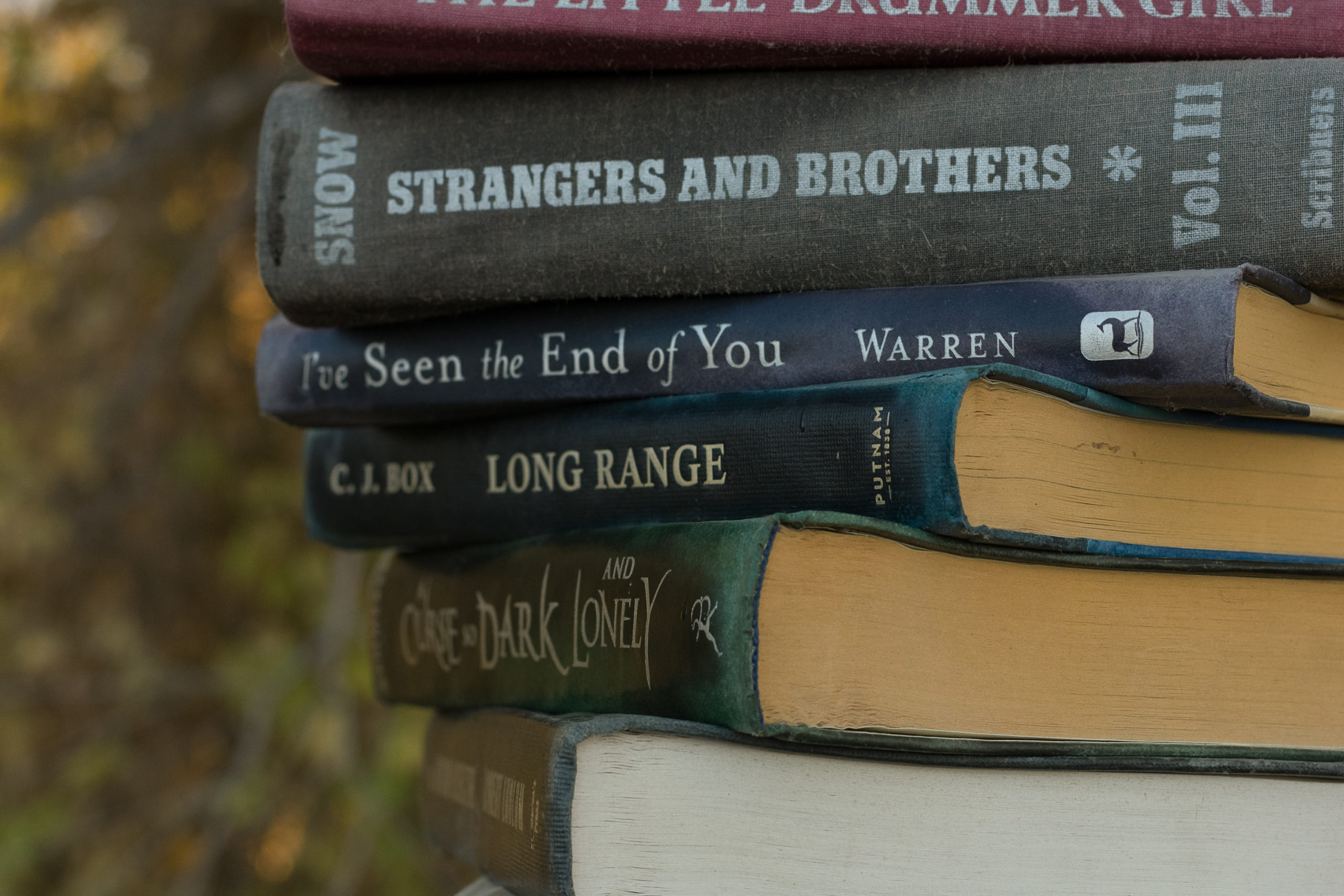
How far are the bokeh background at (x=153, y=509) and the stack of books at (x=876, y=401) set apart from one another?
835 millimetres

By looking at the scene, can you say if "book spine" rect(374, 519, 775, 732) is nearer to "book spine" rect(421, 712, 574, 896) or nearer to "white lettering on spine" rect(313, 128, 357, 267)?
"book spine" rect(421, 712, 574, 896)

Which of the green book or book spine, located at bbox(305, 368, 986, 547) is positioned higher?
book spine, located at bbox(305, 368, 986, 547)

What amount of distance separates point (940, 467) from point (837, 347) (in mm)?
89

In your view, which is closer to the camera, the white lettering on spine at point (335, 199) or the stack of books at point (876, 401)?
the stack of books at point (876, 401)

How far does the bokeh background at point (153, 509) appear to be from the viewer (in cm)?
140

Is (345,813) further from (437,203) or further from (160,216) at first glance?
(437,203)

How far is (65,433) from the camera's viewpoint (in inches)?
58.8

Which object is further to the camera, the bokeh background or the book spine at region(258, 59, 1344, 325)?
the bokeh background

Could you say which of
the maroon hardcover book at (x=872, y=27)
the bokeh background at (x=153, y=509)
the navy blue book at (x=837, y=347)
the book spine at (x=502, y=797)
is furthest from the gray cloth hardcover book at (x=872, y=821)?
the bokeh background at (x=153, y=509)

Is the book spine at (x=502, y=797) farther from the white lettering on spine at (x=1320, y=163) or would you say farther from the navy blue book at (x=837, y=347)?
the white lettering on spine at (x=1320, y=163)

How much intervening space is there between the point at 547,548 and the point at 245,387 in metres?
1.25

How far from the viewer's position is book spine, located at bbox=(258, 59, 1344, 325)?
0.49 metres

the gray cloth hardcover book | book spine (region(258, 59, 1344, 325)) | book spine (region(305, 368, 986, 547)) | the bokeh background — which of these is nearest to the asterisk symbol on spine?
book spine (region(258, 59, 1344, 325))

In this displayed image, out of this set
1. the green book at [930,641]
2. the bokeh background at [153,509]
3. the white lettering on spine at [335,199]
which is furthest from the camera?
the bokeh background at [153,509]
